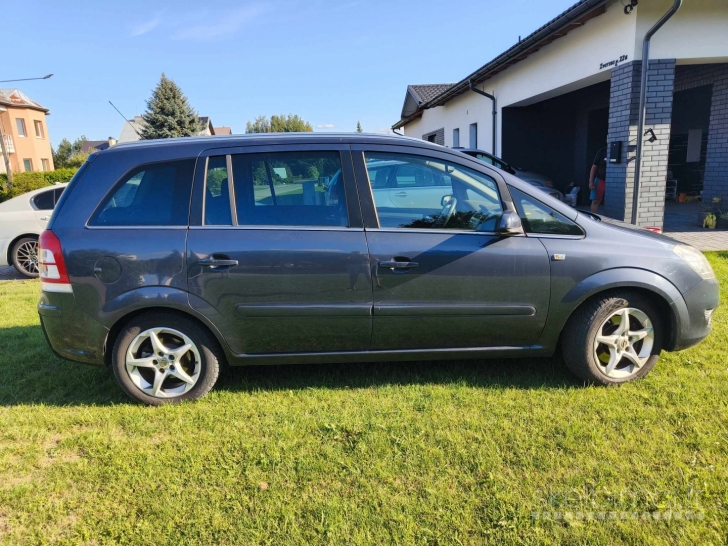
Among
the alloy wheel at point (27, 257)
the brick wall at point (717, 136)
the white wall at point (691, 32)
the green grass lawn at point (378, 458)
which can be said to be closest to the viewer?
the green grass lawn at point (378, 458)

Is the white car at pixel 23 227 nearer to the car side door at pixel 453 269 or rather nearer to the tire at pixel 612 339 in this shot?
the car side door at pixel 453 269

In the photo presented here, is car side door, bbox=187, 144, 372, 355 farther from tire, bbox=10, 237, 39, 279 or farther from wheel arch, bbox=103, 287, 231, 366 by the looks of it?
tire, bbox=10, 237, 39, 279

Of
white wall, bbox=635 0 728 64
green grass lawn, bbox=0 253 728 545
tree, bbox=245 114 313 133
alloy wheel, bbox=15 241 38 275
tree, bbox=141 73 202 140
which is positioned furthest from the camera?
tree, bbox=245 114 313 133

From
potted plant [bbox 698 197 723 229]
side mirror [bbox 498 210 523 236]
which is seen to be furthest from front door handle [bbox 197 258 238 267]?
potted plant [bbox 698 197 723 229]

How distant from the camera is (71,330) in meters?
3.29

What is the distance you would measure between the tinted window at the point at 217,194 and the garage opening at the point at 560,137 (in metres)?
12.8

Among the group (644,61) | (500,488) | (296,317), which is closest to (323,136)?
(296,317)

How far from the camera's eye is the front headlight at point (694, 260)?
3444mm

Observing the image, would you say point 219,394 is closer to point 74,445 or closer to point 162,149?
point 74,445

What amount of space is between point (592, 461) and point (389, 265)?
1.59 m

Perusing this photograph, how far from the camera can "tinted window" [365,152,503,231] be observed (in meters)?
3.36

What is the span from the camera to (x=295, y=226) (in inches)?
130

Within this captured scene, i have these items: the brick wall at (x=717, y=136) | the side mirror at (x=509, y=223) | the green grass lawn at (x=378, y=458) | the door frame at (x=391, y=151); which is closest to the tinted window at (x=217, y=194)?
the door frame at (x=391, y=151)

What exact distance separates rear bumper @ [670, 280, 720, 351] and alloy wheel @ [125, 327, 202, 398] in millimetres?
3278
